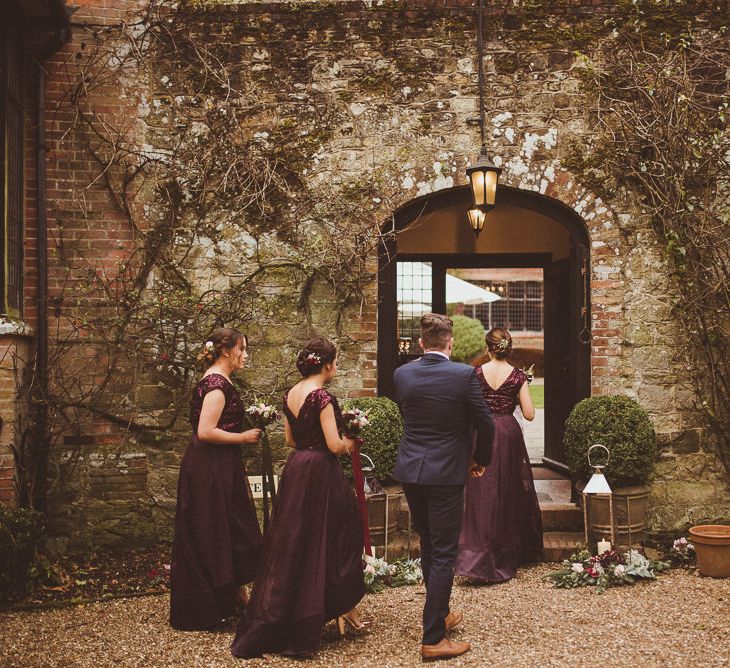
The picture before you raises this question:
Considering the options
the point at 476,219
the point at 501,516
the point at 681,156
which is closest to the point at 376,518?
the point at 501,516

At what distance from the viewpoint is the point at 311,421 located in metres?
4.30

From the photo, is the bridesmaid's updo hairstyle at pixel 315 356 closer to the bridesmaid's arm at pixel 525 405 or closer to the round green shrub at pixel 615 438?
the bridesmaid's arm at pixel 525 405

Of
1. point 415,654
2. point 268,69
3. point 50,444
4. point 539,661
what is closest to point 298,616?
point 415,654

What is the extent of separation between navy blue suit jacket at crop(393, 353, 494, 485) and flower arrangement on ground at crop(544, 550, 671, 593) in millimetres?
1861

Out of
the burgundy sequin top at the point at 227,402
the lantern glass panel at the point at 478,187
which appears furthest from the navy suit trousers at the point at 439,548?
the lantern glass panel at the point at 478,187

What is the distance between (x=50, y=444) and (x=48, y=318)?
1.05 m

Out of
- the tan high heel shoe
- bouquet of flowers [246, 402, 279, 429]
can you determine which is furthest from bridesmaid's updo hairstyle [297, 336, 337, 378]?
the tan high heel shoe

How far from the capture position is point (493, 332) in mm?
5992

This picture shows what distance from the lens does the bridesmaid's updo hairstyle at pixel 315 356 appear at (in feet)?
14.3

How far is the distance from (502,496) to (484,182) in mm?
2472

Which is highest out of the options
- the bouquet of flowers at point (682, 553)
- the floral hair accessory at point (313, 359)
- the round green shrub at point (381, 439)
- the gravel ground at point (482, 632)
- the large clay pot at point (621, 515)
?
the floral hair accessory at point (313, 359)

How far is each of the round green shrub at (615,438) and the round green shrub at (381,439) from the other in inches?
55.2

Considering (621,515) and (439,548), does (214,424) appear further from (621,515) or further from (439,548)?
(621,515)

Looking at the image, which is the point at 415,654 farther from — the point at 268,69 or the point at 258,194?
the point at 268,69
